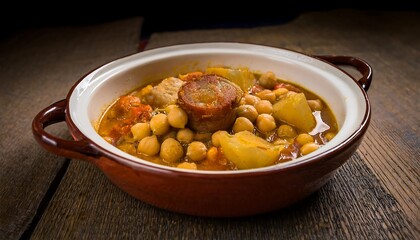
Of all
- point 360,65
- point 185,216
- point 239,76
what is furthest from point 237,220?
point 360,65

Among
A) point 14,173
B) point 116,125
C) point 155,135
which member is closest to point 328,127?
point 155,135

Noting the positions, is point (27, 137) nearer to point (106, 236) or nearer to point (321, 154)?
point (106, 236)

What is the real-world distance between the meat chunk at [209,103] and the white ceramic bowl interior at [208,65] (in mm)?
414

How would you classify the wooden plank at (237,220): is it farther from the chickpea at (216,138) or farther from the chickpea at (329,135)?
the chickpea at (216,138)

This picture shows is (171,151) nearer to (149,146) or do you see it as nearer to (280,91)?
(149,146)

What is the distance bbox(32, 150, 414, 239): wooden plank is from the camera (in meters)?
1.59

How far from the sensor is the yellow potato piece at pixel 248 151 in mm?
1639

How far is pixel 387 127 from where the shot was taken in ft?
7.58

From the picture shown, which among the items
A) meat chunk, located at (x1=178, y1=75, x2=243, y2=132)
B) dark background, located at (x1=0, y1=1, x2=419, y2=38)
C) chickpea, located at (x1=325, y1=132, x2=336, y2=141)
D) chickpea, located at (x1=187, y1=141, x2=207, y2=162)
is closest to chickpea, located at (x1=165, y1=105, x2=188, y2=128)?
meat chunk, located at (x1=178, y1=75, x2=243, y2=132)

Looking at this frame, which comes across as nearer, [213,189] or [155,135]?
[213,189]

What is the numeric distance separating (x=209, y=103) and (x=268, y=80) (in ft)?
1.84

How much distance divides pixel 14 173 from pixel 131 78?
72 cm

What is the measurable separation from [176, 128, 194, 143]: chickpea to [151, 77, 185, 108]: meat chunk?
0.76 feet

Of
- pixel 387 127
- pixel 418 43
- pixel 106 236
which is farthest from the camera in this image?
pixel 418 43
